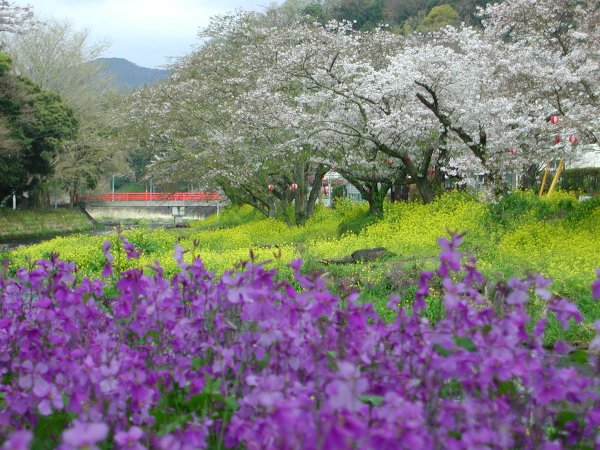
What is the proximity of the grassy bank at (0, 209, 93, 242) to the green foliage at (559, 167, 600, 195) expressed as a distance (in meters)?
22.4

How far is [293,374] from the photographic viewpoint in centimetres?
223

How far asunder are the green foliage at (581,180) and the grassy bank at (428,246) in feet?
26.5

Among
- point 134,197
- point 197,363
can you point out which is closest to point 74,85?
point 134,197

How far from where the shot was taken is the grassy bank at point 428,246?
8.92 m

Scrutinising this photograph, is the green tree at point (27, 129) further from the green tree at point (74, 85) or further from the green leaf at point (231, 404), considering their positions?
the green leaf at point (231, 404)

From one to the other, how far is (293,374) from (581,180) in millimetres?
26335

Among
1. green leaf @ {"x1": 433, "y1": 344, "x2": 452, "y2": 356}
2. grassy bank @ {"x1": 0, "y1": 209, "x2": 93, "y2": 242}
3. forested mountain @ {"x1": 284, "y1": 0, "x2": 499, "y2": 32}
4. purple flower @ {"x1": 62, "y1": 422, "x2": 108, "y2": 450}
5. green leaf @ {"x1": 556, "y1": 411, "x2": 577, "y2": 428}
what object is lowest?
grassy bank @ {"x1": 0, "y1": 209, "x2": 93, "y2": 242}

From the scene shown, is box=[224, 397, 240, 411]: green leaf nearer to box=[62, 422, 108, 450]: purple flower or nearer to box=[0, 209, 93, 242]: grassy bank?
box=[62, 422, 108, 450]: purple flower

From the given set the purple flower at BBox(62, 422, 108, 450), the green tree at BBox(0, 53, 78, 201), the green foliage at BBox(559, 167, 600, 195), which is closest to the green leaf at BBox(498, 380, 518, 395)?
the purple flower at BBox(62, 422, 108, 450)

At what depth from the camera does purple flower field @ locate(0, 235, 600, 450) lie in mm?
1733

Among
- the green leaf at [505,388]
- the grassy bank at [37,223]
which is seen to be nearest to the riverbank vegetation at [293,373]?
the green leaf at [505,388]

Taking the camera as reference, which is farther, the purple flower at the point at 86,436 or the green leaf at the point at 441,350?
the green leaf at the point at 441,350

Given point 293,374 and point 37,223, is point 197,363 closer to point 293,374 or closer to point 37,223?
point 293,374

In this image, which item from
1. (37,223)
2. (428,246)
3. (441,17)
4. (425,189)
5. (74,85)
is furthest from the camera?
(441,17)
